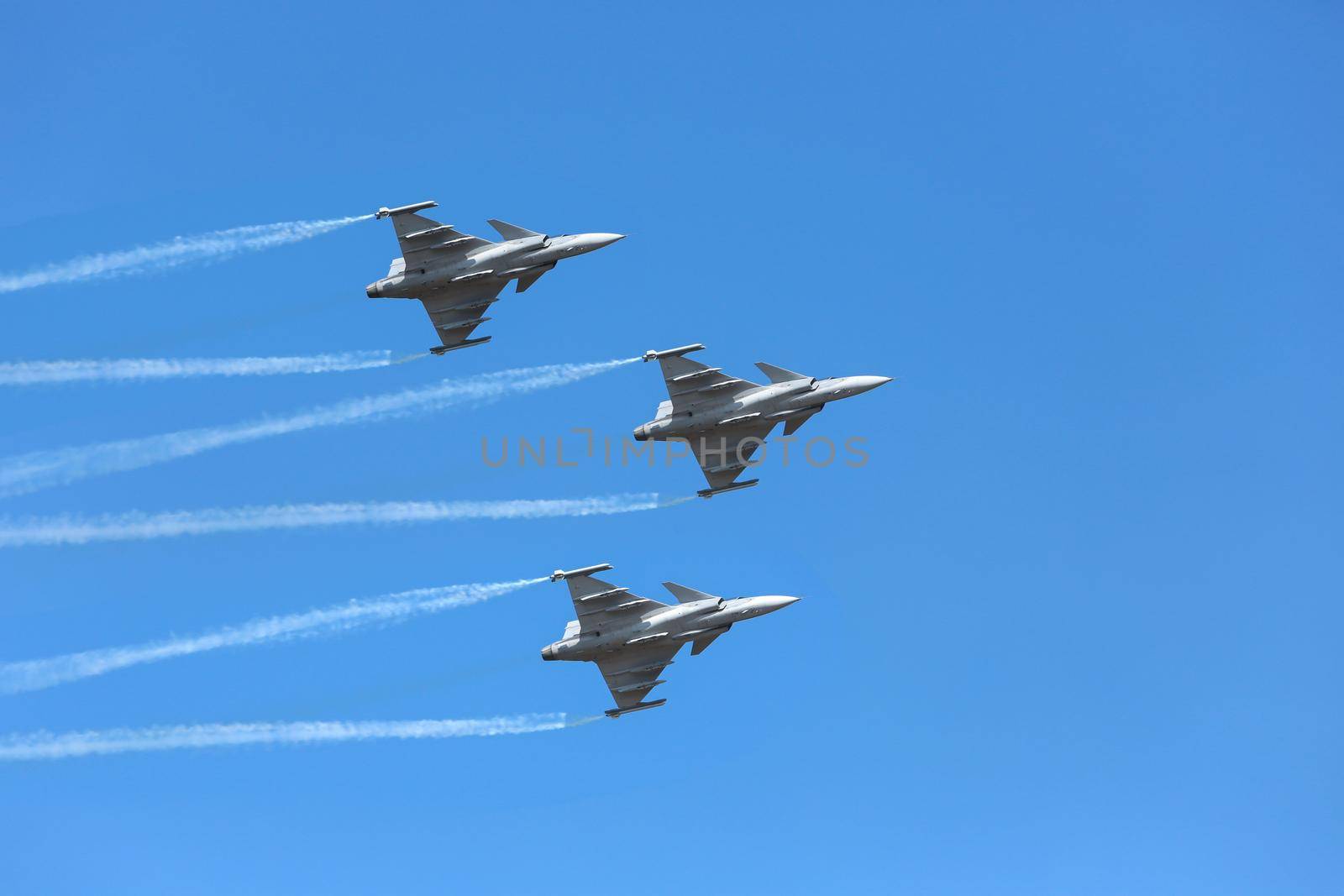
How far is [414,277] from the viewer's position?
85.5 metres

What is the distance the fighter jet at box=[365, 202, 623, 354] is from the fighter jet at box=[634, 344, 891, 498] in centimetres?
569

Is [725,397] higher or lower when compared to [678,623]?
higher

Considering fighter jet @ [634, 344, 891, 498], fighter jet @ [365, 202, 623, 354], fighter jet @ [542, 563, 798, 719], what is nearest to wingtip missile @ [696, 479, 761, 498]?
fighter jet @ [634, 344, 891, 498]

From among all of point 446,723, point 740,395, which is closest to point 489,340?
point 740,395

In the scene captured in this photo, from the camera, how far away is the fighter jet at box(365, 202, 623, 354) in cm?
8500

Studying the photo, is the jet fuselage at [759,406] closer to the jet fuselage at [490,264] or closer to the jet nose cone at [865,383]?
the jet nose cone at [865,383]

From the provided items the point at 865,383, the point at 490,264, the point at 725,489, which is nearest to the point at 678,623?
the point at 725,489

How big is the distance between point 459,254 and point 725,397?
496 inches

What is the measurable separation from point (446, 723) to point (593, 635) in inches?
274

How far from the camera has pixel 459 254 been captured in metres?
86.0

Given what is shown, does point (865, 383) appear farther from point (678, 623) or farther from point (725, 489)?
point (678, 623)

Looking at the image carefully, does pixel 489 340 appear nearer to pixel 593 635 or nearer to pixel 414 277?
pixel 414 277

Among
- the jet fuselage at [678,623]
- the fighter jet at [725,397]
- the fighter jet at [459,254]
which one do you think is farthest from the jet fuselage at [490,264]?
the jet fuselage at [678,623]

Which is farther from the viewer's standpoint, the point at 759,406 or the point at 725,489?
the point at 725,489
